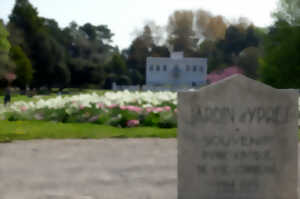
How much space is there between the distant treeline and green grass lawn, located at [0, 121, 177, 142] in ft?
88.5

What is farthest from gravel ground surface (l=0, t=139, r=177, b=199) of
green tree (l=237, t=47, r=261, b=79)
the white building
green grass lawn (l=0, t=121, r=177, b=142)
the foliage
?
the white building

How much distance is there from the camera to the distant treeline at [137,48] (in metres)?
36.1

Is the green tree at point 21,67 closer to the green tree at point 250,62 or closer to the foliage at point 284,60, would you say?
the foliage at point 284,60

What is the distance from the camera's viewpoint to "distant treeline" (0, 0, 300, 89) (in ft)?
118

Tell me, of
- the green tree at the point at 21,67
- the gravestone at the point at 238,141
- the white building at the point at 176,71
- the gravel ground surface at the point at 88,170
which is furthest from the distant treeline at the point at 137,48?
the gravestone at the point at 238,141

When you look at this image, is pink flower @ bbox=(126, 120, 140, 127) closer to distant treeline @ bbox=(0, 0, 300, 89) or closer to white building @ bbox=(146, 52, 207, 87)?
distant treeline @ bbox=(0, 0, 300, 89)

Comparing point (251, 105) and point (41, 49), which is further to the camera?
point (41, 49)

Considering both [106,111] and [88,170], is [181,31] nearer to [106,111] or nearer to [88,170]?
[106,111]

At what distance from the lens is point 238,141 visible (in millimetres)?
3660

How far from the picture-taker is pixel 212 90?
3.65 m

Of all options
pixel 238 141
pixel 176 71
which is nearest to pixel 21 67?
pixel 176 71

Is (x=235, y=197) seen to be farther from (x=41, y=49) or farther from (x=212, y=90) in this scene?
(x=41, y=49)

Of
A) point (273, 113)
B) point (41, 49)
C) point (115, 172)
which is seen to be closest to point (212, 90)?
point (273, 113)

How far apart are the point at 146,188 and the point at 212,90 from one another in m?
1.61
